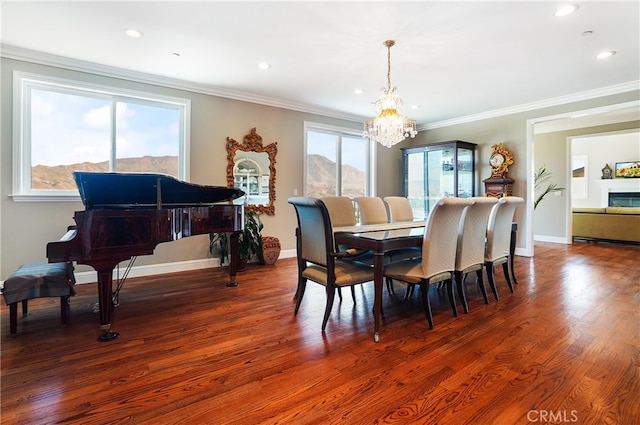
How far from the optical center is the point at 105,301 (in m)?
2.35

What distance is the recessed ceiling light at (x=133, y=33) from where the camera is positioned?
2.96 m

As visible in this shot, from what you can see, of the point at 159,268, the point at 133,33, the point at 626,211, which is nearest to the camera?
the point at 133,33

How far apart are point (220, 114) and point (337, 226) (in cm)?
268

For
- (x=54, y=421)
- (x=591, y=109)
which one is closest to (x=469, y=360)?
(x=54, y=421)

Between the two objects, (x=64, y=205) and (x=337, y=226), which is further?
(x=64, y=205)

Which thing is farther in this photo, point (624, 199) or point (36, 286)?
point (624, 199)

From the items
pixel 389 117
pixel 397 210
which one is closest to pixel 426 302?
pixel 397 210

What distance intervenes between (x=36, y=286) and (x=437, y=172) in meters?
6.20

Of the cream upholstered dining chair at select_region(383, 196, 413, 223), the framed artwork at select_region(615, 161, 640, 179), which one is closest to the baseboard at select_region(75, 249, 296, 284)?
the cream upholstered dining chair at select_region(383, 196, 413, 223)

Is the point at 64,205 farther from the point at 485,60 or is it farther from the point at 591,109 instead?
the point at 591,109

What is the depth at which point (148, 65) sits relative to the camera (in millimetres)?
3771

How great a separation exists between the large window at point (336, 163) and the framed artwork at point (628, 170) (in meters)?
8.19

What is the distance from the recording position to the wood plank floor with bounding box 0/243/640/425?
4.98ft

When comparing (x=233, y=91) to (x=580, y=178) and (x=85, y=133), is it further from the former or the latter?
(x=580, y=178)
